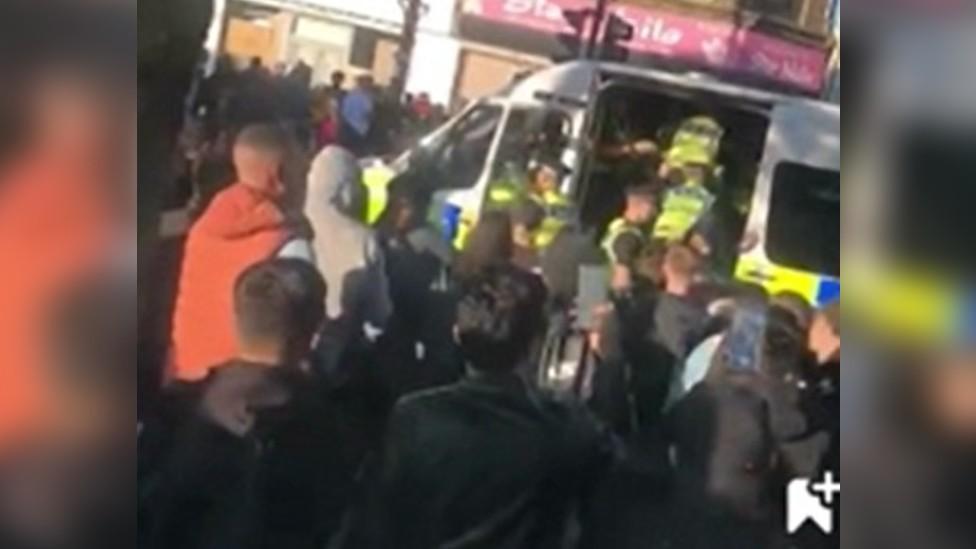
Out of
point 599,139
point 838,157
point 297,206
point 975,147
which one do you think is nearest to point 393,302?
point 297,206

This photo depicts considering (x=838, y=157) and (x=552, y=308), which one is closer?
(x=838, y=157)

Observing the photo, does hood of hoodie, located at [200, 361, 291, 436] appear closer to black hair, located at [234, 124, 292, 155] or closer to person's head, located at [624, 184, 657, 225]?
black hair, located at [234, 124, 292, 155]

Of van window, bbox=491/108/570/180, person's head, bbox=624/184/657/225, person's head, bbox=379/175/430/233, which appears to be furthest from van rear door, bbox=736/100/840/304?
person's head, bbox=379/175/430/233

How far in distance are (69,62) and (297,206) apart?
16.8 inches

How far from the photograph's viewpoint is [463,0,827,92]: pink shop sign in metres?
1.82

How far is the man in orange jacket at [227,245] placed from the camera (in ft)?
6.04

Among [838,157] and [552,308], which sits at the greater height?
[838,157]

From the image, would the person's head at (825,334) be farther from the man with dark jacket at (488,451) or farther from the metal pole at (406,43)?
the metal pole at (406,43)

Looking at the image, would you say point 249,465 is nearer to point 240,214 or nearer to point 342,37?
point 240,214

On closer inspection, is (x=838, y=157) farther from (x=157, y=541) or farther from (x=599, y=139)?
(x=157, y=541)

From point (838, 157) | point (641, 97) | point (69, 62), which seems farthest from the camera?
point (641, 97)

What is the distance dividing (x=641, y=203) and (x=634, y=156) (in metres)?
0.05

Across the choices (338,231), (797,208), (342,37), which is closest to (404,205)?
(338,231)

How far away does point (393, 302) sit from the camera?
1.91 meters
